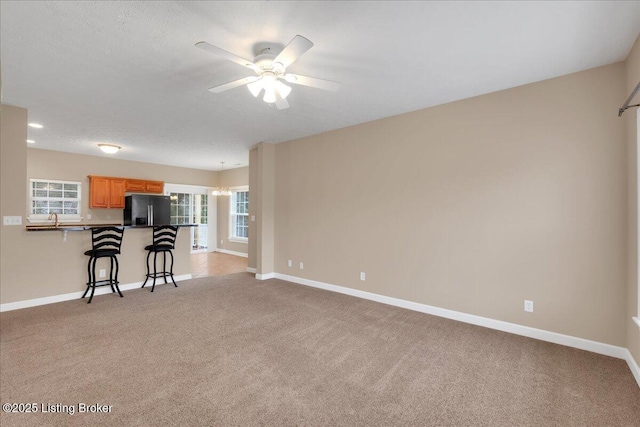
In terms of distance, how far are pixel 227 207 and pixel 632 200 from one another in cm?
862

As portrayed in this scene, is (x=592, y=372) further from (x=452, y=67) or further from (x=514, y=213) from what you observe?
(x=452, y=67)

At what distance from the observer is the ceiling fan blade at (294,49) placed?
195 centimetres

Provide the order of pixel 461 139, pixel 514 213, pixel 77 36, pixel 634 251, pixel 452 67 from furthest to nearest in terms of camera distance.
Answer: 1. pixel 461 139
2. pixel 514 213
3. pixel 452 67
4. pixel 634 251
5. pixel 77 36

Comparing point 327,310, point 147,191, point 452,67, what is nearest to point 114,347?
point 327,310

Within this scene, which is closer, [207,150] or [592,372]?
[592,372]

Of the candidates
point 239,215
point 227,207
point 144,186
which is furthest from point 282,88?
point 227,207

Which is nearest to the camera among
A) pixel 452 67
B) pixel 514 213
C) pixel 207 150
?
pixel 452 67

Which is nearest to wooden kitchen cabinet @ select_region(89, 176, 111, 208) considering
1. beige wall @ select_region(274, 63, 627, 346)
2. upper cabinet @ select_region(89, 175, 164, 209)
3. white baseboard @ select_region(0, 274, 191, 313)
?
upper cabinet @ select_region(89, 175, 164, 209)

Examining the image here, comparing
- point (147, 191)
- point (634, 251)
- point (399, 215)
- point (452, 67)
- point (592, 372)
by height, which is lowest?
point (592, 372)

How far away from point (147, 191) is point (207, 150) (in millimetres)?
2552

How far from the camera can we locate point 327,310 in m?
3.95

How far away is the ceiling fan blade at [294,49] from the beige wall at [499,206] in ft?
7.52

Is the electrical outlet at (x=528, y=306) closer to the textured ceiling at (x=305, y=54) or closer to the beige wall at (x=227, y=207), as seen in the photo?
the textured ceiling at (x=305, y=54)

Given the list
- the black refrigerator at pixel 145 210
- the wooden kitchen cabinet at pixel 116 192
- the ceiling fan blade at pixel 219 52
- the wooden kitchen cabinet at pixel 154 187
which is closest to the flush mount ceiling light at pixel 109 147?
the black refrigerator at pixel 145 210
